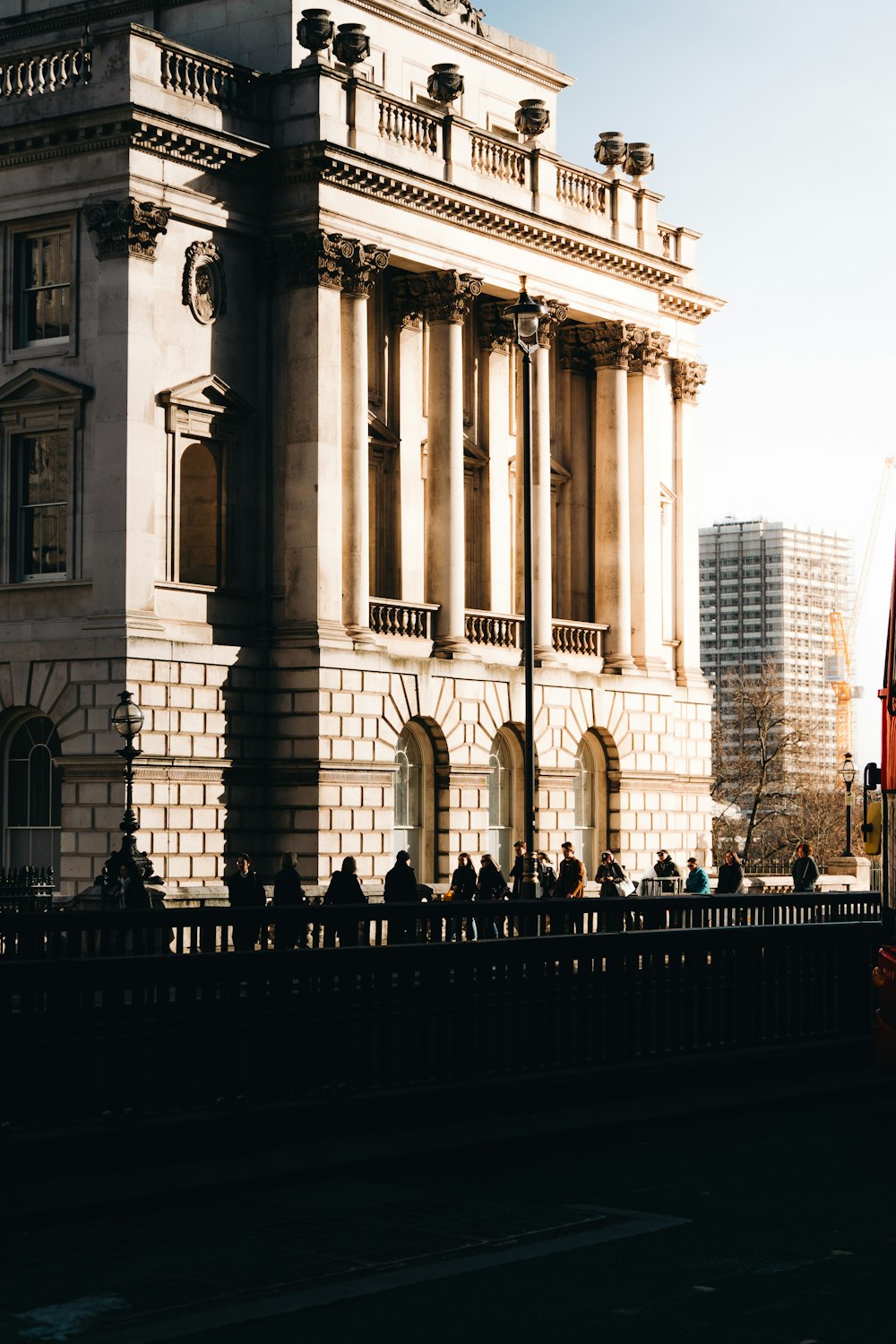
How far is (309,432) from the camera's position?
4897cm

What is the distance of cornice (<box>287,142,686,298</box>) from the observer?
1932 inches

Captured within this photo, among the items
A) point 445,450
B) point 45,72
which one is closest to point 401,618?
point 445,450

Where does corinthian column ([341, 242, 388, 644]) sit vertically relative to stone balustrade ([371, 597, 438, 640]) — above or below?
above

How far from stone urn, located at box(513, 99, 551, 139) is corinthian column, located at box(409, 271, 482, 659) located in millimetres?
5770

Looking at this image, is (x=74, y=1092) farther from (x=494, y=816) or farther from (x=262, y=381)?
(x=494, y=816)

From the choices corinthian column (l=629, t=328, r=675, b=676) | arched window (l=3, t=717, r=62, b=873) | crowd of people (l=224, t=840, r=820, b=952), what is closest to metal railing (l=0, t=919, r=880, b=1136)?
crowd of people (l=224, t=840, r=820, b=952)

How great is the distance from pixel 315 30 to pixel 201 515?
11.4m

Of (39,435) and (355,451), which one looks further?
(355,451)

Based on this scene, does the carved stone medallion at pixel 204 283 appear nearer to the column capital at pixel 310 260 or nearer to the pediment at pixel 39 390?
the column capital at pixel 310 260

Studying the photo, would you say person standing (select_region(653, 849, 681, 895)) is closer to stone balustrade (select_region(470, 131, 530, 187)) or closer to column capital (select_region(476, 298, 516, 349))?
column capital (select_region(476, 298, 516, 349))

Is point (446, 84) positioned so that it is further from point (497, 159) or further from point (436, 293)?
point (436, 293)

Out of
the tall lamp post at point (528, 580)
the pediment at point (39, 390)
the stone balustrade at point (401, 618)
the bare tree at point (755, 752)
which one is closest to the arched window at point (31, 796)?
the pediment at point (39, 390)

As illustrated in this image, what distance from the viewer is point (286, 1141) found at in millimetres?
14438

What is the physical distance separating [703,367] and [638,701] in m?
11.8
